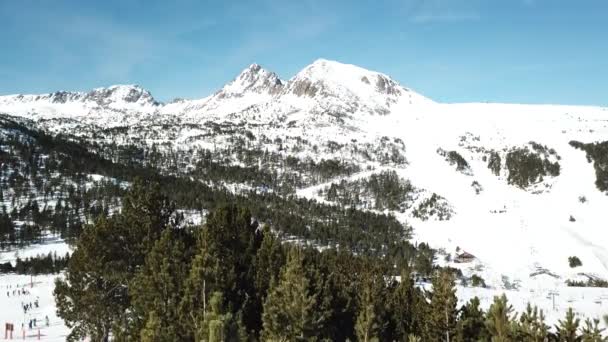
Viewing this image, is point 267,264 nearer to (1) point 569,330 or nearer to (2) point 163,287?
(2) point 163,287

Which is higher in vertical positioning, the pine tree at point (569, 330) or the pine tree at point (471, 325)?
the pine tree at point (569, 330)

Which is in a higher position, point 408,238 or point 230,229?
point 230,229

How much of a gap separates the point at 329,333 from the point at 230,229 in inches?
458

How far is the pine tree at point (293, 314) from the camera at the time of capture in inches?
974

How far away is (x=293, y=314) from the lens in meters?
25.0

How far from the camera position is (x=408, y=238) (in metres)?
190

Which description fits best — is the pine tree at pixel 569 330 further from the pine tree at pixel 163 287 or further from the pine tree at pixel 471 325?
the pine tree at pixel 163 287

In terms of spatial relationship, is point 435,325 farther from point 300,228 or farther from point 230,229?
point 300,228

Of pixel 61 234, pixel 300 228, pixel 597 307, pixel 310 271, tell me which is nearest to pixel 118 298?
pixel 310 271

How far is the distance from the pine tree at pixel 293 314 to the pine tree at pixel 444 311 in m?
6.15

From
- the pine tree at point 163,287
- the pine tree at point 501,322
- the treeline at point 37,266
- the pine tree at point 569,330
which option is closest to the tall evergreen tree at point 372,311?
the pine tree at point 501,322

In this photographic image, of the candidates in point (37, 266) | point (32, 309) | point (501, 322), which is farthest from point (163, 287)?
point (37, 266)

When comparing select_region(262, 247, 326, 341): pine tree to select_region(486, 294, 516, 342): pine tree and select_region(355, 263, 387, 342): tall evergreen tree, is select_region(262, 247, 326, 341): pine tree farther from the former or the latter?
select_region(486, 294, 516, 342): pine tree

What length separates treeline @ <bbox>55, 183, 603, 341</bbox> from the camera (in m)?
24.6
